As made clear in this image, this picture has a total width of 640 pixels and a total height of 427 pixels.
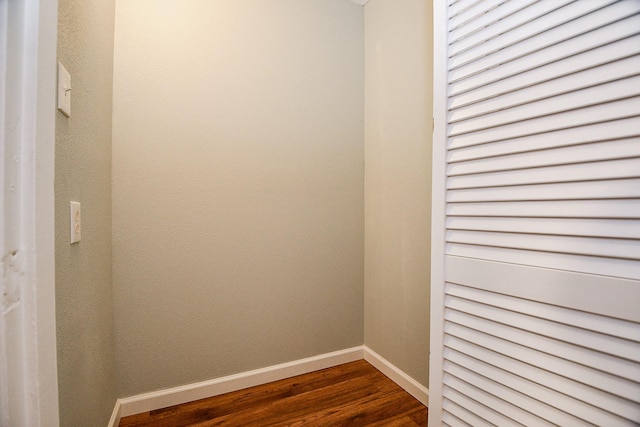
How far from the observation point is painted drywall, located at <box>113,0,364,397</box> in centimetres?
144

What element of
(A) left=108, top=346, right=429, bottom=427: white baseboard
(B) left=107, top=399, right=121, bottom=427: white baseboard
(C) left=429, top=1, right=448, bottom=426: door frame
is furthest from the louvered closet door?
(B) left=107, top=399, right=121, bottom=427: white baseboard

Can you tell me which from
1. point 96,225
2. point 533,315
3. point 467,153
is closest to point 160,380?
point 96,225

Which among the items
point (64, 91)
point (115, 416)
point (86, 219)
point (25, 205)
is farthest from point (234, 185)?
point (115, 416)

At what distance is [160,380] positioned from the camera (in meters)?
1.49

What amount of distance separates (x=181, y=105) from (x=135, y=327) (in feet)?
3.89

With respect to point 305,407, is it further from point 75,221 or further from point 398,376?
point 75,221

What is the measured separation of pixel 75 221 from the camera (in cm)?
86

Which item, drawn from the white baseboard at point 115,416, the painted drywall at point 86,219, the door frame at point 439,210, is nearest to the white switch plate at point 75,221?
the painted drywall at point 86,219

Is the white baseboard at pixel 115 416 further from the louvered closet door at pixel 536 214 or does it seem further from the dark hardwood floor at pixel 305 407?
the louvered closet door at pixel 536 214

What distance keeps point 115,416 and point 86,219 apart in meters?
1.00

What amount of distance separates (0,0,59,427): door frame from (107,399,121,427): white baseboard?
910 mm

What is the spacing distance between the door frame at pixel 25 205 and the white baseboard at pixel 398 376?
1.58 m

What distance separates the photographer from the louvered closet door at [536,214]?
67 cm

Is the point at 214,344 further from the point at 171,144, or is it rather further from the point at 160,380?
the point at 171,144
